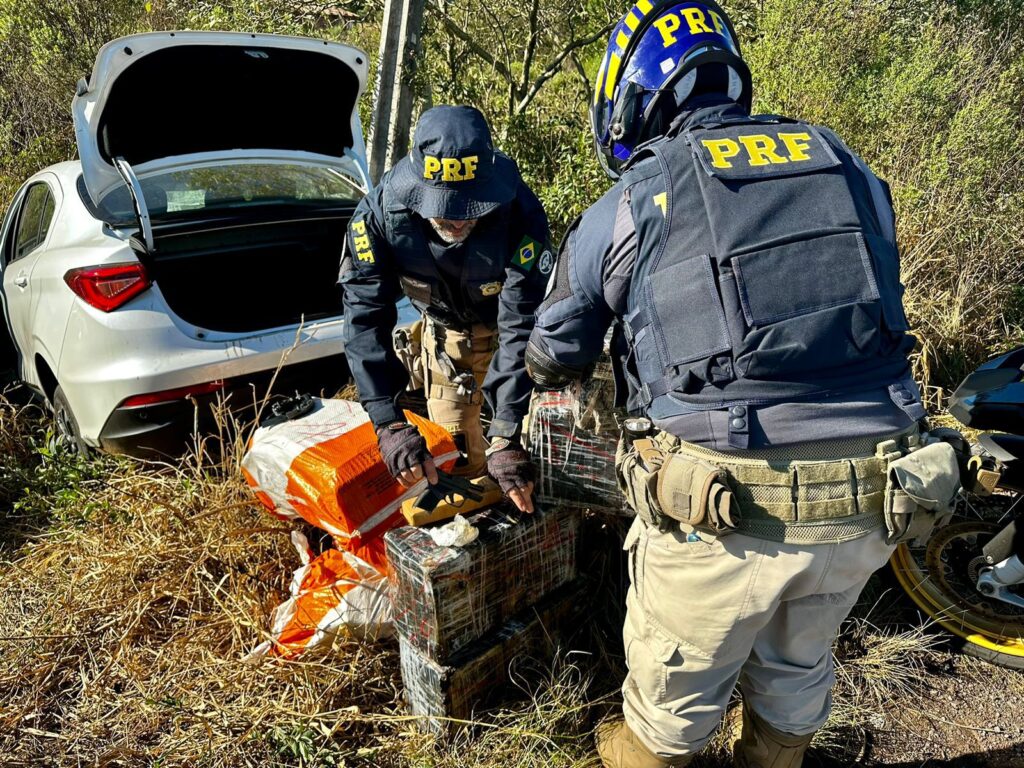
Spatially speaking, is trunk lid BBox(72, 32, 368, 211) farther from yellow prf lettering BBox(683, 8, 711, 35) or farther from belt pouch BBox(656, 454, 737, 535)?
belt pouch BBox(656, 454, 737, 535)

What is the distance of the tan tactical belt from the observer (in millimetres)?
1447

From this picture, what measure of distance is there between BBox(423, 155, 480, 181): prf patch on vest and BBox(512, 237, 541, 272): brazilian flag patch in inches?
11.8

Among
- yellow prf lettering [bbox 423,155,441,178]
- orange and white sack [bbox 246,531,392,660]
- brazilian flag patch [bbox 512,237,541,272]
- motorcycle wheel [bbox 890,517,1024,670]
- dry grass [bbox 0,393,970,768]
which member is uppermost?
yellow prf lettering [bbox 423,155,441,178]

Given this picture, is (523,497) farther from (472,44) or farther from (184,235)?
(472,44)

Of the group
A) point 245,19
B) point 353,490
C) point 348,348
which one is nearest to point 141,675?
point 353,490

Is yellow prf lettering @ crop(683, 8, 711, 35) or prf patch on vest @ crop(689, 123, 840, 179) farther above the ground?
yellow prf lettering @ crop(683, 8, 711, 35)

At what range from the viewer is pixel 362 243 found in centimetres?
229

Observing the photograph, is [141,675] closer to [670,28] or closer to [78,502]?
[78,502]

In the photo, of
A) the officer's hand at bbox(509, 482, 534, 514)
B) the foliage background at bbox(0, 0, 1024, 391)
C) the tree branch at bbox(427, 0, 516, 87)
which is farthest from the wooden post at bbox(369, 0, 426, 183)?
the officer's hand at bbox(509, 482, 534, 514)

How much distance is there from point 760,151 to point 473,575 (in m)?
1.29

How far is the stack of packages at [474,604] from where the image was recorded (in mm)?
1964

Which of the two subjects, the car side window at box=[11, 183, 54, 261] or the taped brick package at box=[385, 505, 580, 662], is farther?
the car side window at box=[11, 183, 54, 261]

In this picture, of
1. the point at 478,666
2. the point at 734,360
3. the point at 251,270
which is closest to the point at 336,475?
the point at 478,666

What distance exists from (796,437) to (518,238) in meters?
1.23
